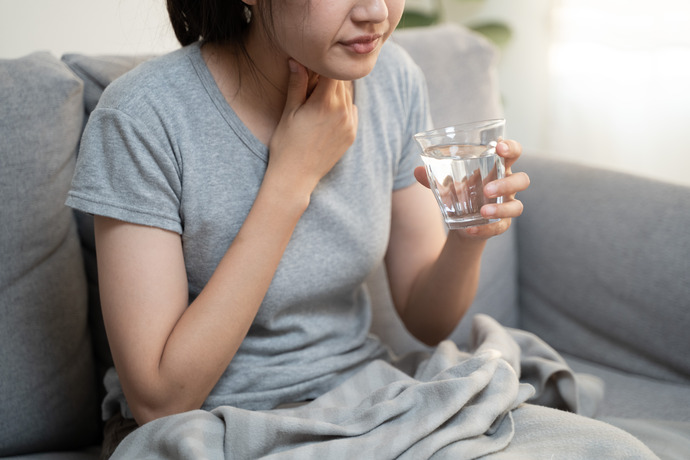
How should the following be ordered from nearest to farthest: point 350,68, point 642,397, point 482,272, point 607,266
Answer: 1. point 350,68
2. point 642,397
3. point 607,266
4. point 482,272

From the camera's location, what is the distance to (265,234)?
92cm

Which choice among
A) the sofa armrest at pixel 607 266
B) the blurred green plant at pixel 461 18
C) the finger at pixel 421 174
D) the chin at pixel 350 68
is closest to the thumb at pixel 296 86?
the chin at pixel 350 68

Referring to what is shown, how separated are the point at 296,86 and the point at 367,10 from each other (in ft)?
0.61

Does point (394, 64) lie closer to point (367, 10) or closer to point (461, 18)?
point (367, 10)

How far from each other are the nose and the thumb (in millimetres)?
150

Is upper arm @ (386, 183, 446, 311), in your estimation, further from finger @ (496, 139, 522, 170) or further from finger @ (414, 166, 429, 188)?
finger @ (496, 139, 522, 170)

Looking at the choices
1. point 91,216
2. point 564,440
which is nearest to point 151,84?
point 91,216

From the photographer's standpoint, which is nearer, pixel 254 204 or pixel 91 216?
pixel 254 204

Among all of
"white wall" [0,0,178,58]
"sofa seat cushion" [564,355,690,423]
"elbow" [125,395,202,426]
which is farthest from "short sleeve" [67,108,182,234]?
"sofa seat cushion" [564,355,690,423]

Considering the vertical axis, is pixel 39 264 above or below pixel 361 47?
below

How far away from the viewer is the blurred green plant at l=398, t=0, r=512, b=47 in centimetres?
268

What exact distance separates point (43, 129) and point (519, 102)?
2203mm

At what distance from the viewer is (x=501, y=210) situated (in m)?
0.83

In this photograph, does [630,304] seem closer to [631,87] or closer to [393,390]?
[393,390]
